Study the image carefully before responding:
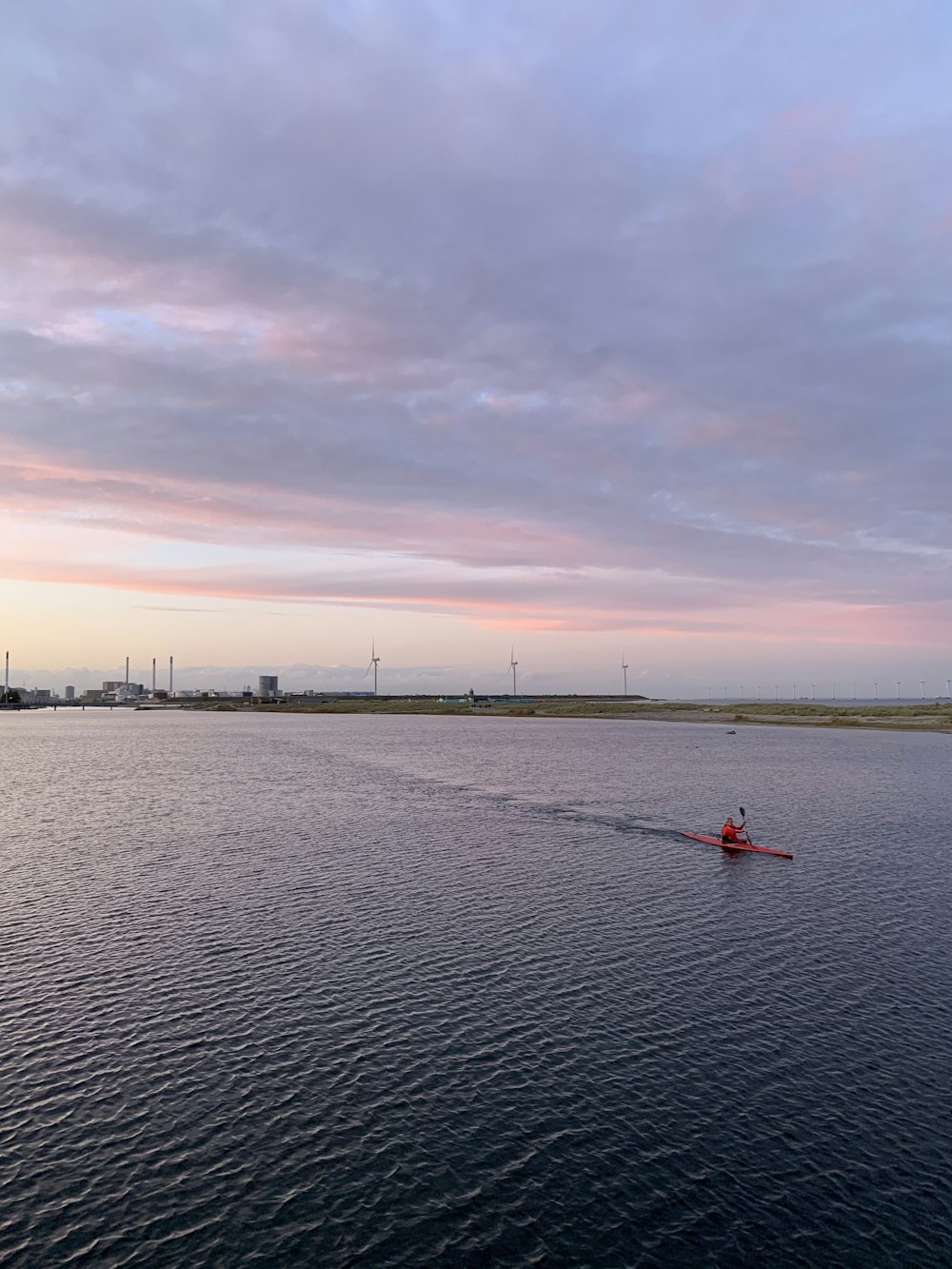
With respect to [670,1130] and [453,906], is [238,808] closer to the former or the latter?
[453,906]

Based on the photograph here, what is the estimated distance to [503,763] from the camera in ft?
492

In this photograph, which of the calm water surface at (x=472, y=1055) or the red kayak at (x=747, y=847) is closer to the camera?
the calm water surface at (x=472, y=1055)

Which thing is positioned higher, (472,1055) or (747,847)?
(747,847)

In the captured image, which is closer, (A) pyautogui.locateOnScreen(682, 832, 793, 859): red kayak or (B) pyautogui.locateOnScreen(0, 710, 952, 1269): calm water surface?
(B) pyautogui.locateOnScreen(0, 710, 952, 1269): calm water surface

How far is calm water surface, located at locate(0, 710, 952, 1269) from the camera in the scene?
67.3ft

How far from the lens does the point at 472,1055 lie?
1161 inches

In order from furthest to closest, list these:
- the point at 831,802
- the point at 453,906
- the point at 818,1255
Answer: the point at 831,802
the point at 453,906
the point at 818,1255

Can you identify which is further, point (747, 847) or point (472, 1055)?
point (747, 847)

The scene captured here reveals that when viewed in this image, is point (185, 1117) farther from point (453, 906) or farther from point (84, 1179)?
point (453, 906)

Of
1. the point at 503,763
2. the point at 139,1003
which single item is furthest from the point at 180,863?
the point at 503,763

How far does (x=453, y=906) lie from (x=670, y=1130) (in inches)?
1014

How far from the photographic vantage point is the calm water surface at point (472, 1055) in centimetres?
2050

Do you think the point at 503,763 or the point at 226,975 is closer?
the point at 226,975

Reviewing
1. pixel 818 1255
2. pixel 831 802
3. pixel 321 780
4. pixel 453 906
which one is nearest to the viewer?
pixel 818 1255
